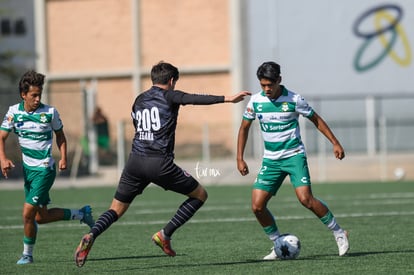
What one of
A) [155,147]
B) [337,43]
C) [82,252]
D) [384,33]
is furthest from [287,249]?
[337,43]

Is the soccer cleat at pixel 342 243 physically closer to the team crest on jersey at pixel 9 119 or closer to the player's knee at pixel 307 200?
the player's knee at pixel 307 200

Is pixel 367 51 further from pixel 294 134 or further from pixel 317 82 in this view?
pixel 294 134

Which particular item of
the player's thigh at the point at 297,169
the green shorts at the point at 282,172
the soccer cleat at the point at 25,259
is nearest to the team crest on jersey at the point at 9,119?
the soccer cleat at the point at 25,259

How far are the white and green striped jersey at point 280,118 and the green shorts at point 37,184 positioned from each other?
7.29 ft

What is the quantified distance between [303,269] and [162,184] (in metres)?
1.69

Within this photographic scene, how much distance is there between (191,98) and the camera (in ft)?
35.0

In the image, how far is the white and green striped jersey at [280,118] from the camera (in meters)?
11.4

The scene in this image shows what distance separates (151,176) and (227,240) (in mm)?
2967

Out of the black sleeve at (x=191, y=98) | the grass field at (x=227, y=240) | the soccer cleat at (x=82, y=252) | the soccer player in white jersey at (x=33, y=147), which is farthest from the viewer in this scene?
the soccer player in white jersey at (x=33, y=147)

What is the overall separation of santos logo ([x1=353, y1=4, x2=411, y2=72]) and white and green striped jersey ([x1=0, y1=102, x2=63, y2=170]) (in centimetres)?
2761

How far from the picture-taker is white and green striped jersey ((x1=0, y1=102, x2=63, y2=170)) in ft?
38.6

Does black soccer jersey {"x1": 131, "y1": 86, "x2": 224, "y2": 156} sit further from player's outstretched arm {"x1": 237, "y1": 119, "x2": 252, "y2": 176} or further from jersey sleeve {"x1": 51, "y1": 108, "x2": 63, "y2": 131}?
Result: jersey sleeve {"x1": 51, "y1": 108, "x2": 63, "y2": 131}

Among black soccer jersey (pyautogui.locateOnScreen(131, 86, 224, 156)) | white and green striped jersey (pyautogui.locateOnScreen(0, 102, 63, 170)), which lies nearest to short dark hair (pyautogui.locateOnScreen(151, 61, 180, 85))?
black soccer jersey (pyautogui.locateOnScreen(131, 86, 224, 156))

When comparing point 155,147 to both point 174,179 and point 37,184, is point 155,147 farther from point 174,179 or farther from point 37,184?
point 37,184
